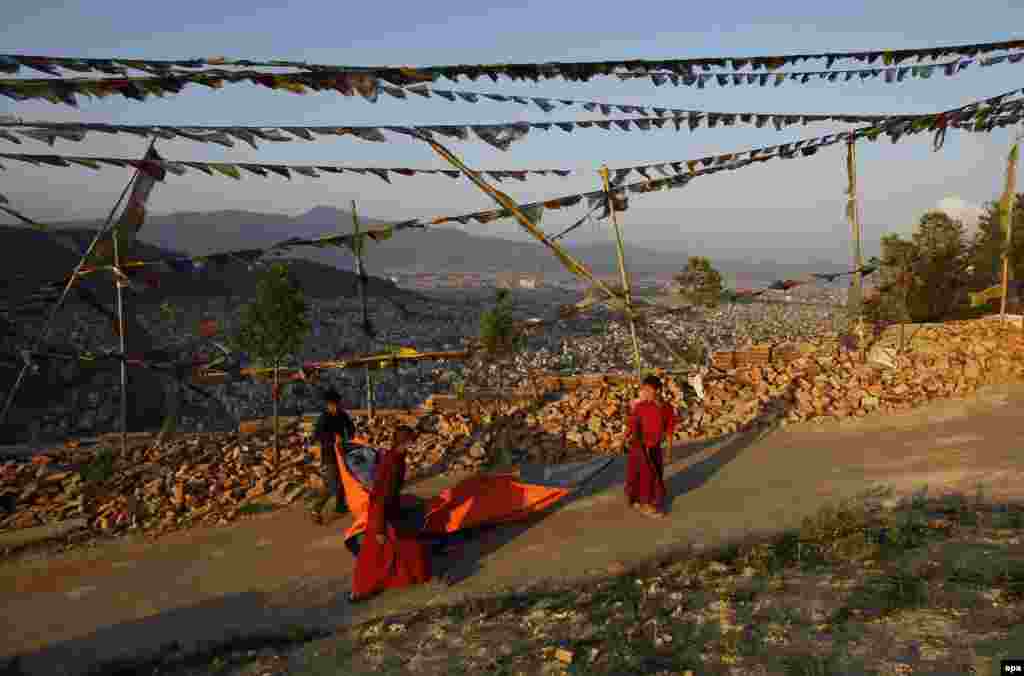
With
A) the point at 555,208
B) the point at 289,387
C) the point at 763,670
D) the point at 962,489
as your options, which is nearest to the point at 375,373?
the point at 289,387

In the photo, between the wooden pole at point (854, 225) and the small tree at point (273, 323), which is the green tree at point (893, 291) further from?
the small tree at point (273, 323)

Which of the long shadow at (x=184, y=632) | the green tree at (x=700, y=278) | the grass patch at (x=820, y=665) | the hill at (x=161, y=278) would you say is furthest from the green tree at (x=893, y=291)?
the hill at (x=161, y=278)

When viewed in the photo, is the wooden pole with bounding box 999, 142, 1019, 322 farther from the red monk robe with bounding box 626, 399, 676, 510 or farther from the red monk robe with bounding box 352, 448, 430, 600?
the red monk robe with bounding box 352, 448, 430, 600

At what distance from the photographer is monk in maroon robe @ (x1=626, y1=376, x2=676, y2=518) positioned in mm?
6230

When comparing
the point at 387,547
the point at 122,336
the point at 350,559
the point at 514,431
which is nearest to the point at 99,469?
the point at 122,336

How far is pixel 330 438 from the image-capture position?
6617 millimetres

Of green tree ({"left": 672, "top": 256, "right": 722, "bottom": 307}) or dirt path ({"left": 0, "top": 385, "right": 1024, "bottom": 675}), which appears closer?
dirt path ({"left": 0, "top": 385, "right": 1024, "bottom": 675})

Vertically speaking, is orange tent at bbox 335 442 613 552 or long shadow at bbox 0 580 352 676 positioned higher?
orange tent at bbox 335 442 613 552

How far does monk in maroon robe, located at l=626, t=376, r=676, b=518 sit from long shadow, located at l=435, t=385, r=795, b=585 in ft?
1.02

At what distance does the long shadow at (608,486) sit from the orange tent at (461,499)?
0.13 metres

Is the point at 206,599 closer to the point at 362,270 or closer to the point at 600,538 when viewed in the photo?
the point at 600,538

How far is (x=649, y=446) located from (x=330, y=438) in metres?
3.26

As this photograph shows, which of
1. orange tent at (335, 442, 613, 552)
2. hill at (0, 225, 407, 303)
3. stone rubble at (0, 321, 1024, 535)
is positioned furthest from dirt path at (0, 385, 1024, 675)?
hill at (0, 225, 407, 303)

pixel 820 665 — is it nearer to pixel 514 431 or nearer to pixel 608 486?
pixel 608 486
